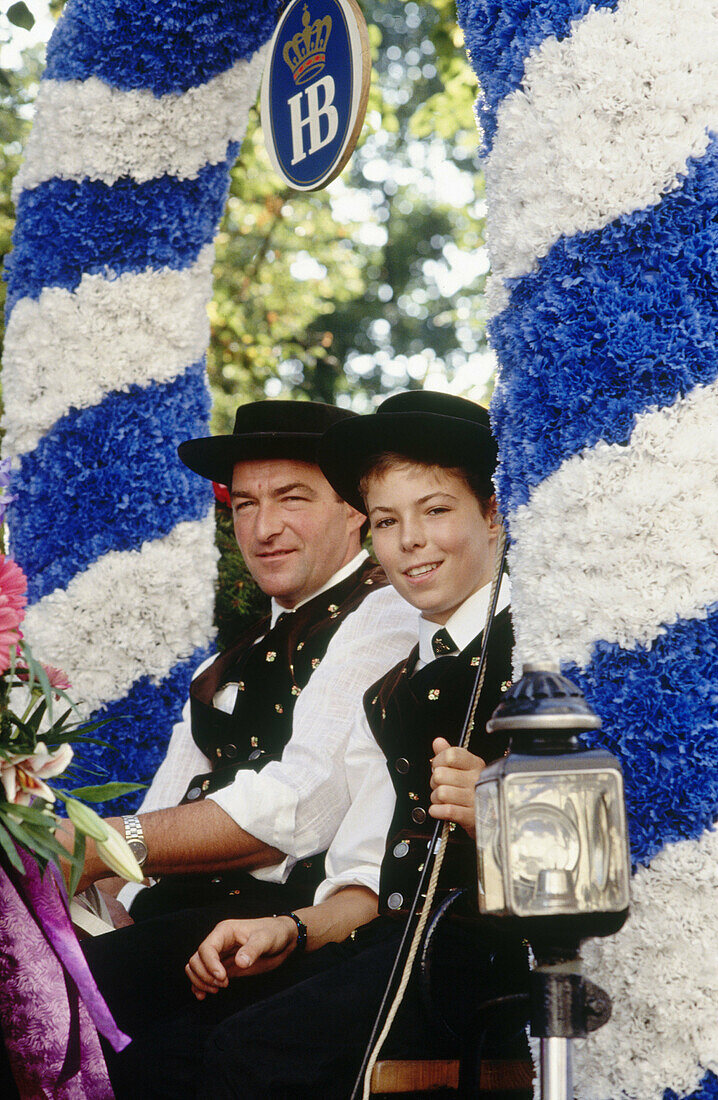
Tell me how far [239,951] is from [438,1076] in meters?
0.46

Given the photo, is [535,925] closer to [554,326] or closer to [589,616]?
[589,616]

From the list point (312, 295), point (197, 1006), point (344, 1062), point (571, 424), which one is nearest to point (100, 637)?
point (197, 1006)

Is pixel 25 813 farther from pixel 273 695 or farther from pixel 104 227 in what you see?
pixel 104 227

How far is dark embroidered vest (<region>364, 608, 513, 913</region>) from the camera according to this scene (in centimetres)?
222

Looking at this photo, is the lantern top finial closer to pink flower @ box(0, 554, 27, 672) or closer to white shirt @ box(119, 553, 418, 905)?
pink flower @ box(0, 554, 27, 672)

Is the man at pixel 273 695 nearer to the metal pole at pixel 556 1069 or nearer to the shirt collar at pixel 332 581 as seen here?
the shirt collar at pixel 332 581

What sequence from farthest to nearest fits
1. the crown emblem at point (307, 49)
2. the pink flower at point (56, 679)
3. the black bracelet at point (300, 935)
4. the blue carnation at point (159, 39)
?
the blue carnation at point (159, 39) → the crown emblem at point (307, 49) → the black bracelet at point (300, 935) → the pink flower at point (56, 679)

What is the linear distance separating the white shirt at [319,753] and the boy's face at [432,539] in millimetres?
326

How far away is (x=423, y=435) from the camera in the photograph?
247 centimetres

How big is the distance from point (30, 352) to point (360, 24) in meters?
1.47

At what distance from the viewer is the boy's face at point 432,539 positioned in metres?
2.42

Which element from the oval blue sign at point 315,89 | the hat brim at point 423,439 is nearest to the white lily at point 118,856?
the hat brim at point 423,439

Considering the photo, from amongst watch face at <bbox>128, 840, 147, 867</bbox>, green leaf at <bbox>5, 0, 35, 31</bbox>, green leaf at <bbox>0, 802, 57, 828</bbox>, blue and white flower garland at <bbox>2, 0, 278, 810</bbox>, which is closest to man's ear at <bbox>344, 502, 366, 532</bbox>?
blue and white flower garland at <bbox>2, 0, 278, 810</bbox>

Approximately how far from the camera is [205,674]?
3156 mm
